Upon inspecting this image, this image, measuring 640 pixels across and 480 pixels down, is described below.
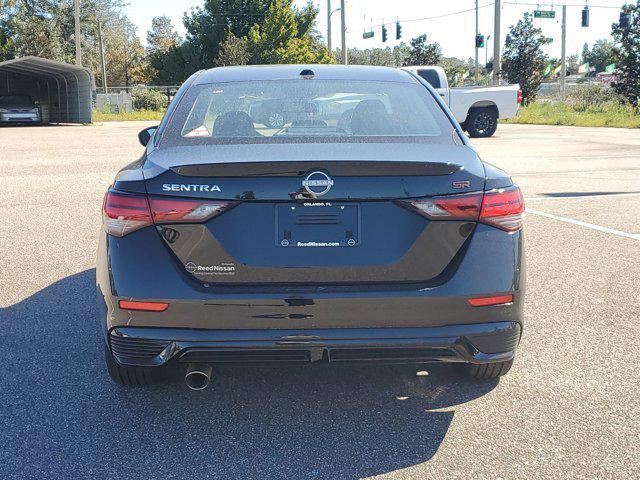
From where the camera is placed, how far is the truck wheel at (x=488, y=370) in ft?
12.1

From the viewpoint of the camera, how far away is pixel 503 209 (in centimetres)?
320

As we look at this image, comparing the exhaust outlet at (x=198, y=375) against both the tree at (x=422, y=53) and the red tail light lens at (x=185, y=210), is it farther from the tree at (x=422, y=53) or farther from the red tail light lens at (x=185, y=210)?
the tree at (x=422, y=53)

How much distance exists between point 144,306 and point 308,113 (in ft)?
4.98

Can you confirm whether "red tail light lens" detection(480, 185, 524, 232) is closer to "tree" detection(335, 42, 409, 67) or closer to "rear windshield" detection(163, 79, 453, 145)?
→ "rear windshield" detection(163, 79, 453, 145)

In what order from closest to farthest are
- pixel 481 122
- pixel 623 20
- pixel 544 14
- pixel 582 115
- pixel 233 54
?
pixel 481 122 < pixel 623 20 < pixel 582 115 < pixel 544 14 < pixel 233 54

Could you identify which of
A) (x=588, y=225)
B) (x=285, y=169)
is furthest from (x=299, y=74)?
(x=588, y=225)

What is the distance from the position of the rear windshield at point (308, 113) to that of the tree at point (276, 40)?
56042mm

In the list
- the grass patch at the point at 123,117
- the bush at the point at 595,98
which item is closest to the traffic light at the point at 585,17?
the bush at the point at 595,98

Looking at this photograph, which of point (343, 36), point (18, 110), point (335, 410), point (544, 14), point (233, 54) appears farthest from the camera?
point (233, 54)

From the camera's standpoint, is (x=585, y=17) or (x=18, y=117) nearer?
(x=18, y=117)

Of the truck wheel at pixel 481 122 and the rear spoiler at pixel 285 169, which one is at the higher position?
the rear spoiler at pixel 285 169

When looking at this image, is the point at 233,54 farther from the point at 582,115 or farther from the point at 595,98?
the point at 582,115

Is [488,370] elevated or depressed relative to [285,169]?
depressed

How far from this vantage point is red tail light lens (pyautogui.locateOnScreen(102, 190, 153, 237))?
121 inches
